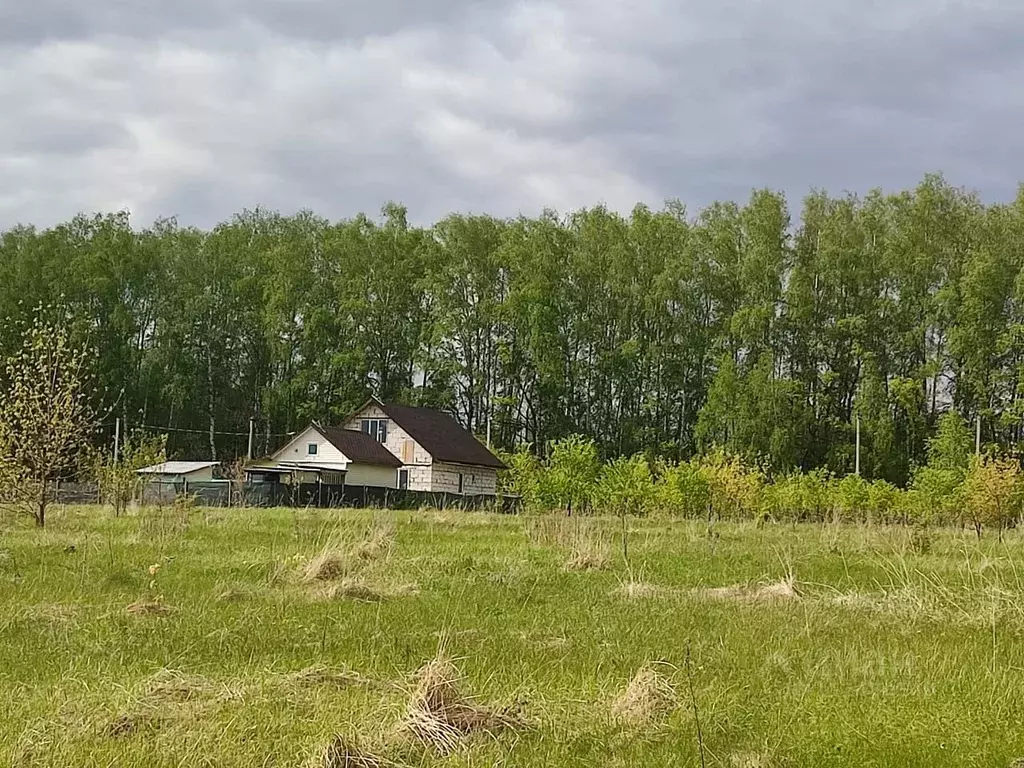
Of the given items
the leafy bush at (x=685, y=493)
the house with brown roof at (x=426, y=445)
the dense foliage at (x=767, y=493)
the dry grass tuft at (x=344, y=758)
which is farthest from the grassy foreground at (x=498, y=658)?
the house with brown roof at (x=426, y=445)

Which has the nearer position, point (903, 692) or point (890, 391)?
point (903, 692)

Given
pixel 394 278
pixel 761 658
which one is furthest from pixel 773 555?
pixel 394 278

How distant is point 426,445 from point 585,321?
8603mm

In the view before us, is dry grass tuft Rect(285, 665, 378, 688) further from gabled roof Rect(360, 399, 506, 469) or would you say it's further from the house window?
the house window

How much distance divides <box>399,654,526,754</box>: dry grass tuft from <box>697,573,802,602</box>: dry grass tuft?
5488 mm

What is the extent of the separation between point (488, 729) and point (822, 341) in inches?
1438

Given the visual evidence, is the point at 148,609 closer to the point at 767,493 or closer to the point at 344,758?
the point at 344,758

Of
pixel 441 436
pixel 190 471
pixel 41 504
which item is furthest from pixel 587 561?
pixel 190 471

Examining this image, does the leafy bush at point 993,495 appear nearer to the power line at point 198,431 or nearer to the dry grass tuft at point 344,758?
the power line at point 198,431

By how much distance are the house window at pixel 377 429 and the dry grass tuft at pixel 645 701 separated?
125 ft

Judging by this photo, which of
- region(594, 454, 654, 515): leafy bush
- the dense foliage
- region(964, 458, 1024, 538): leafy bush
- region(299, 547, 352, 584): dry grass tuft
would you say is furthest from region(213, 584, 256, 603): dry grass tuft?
region(964, 458, 1024, 538): leafy bush

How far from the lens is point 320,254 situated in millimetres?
45844

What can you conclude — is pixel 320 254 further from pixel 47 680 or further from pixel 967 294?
pixel 47 680

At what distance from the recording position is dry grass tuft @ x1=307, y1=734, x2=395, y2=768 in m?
4.35
